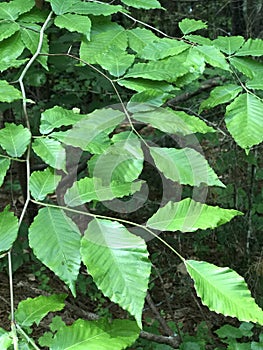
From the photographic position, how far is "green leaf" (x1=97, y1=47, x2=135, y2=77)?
4.09 ft

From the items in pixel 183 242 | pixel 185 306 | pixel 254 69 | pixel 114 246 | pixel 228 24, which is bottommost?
pixel 185 306

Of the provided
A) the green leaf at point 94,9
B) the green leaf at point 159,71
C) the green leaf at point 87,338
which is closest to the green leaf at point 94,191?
the green leaf at point 87,338

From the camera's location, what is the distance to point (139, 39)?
1.38 metres

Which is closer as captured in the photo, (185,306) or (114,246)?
(114,246)

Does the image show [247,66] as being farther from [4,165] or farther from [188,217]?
[4,165]

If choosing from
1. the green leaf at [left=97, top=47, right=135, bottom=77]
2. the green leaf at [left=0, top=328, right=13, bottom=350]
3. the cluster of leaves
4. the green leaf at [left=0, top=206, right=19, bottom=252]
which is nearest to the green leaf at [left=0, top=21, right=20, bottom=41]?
the cluster of leaves

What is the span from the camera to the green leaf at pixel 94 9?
4.50ft

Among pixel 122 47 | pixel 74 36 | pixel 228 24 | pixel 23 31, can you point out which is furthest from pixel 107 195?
pixel 228 24

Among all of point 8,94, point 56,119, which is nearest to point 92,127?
point 56,119

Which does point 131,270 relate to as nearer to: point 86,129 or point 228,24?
point 86,129

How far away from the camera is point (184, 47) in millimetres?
1312

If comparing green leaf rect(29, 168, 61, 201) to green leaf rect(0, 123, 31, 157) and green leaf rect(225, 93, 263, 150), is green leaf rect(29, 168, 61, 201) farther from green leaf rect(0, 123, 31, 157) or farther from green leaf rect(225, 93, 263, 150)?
green leaf rect(225, 93, 263, 150)

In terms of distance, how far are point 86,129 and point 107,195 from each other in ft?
0.63

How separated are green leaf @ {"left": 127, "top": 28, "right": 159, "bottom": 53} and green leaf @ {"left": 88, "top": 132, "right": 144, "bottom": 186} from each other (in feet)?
1.28
